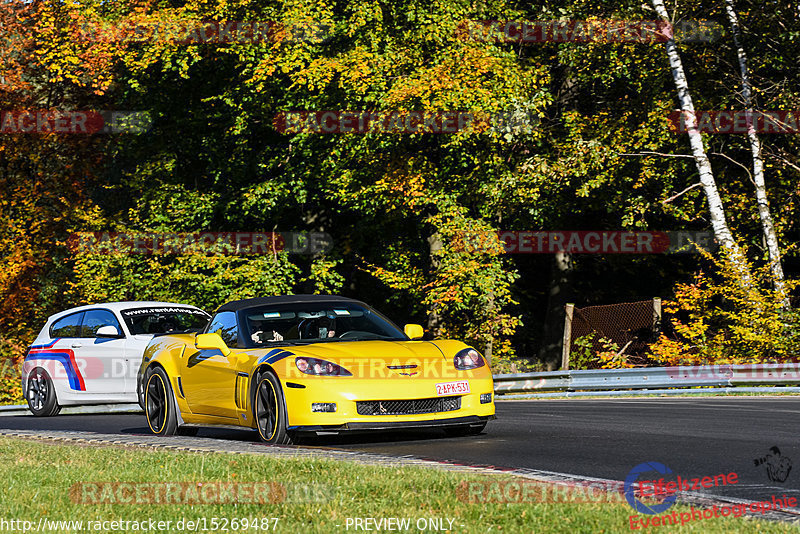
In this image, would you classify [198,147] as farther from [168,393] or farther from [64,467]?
[64,467]

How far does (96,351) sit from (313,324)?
6758 mm

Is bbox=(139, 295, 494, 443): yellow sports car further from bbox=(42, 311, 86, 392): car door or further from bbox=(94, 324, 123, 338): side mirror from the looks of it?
bbox=(42, 311, 86, 392): car door

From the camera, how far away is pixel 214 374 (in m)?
12.5

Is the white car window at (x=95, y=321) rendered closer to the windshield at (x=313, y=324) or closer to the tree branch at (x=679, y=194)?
the windshield at (x=313, y=324)

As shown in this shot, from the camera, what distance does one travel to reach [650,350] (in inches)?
953

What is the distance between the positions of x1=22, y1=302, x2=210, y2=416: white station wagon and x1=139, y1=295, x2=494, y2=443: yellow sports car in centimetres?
435

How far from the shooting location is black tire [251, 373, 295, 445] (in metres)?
11.3

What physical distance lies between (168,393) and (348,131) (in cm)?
1820
